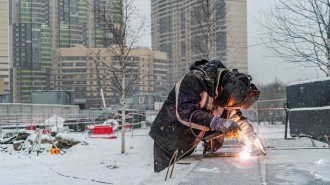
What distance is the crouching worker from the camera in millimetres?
3400

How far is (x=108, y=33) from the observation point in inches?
821

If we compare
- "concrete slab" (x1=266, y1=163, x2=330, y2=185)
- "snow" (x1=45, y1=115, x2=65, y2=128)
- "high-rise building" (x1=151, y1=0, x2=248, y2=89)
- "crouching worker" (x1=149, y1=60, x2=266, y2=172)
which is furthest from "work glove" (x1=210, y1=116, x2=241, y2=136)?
"snow" (x1=45, y1=115, x2=65, y2=128)

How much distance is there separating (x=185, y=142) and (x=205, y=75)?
64 centimetres

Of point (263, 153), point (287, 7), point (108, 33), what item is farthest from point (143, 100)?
point (263, 153)

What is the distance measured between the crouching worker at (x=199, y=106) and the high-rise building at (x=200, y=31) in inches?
354

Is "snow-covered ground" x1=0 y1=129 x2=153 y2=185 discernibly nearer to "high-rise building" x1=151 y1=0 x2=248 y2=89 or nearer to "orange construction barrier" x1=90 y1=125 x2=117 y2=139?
"orange construction barrier" x1=90 y1=125 x2=117 y2=139

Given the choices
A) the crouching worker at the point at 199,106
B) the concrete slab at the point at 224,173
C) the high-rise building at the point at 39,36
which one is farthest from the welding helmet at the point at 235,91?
the high-rise building at the point at 39,36

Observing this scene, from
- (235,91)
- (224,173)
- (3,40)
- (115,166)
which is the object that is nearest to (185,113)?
(235,91)

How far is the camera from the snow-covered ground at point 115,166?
318 centimetres

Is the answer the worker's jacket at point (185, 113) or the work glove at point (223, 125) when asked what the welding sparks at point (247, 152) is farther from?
the work glove at point (223, 125)

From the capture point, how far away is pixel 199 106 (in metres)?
3.50

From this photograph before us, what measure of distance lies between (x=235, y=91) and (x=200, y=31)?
2182 cm

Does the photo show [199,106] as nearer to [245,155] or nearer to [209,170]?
[209,170]

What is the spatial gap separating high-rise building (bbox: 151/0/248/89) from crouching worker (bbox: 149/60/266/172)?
8991 millimetres
